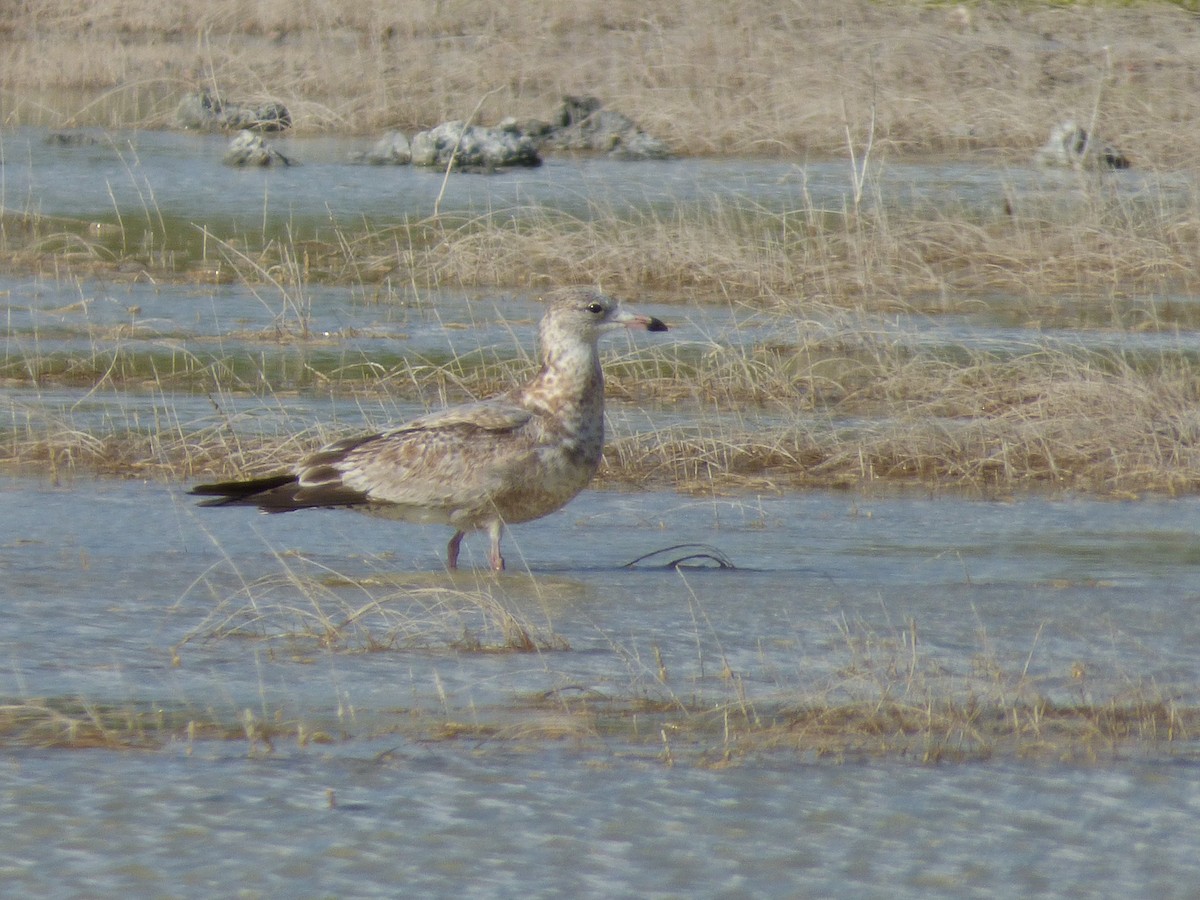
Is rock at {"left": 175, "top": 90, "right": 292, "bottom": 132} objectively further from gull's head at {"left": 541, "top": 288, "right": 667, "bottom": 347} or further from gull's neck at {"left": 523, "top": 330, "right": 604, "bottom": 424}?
gull's neck at {"left": 523, "top": 330, "right": 604, "bottom": 424}

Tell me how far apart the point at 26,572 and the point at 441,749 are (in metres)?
2.62

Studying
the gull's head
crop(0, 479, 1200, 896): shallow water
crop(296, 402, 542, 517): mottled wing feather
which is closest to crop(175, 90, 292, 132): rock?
crop(0, 479, 1200, 896): shallow water

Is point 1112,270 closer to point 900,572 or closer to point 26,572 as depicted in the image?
point 900,572

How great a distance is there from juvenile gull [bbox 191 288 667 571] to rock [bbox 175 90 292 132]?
57.4 ft

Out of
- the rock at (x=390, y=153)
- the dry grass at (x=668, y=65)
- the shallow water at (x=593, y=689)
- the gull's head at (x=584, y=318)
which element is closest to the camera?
the shallow water at (x=593, y=689)

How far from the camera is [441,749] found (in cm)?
533

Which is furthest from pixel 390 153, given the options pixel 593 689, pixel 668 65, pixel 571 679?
pixel 593 689

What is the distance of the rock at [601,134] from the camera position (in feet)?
75.4

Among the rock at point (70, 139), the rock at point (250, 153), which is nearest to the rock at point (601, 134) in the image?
the rock at point (250, 153)

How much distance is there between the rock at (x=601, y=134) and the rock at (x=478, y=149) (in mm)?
Answer: 1166

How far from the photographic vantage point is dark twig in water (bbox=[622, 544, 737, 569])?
764cm

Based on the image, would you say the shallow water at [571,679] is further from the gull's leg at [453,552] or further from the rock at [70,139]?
the rock at [70,139]

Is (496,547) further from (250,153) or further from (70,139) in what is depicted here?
(70,139)

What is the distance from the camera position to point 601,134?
23719 mm
